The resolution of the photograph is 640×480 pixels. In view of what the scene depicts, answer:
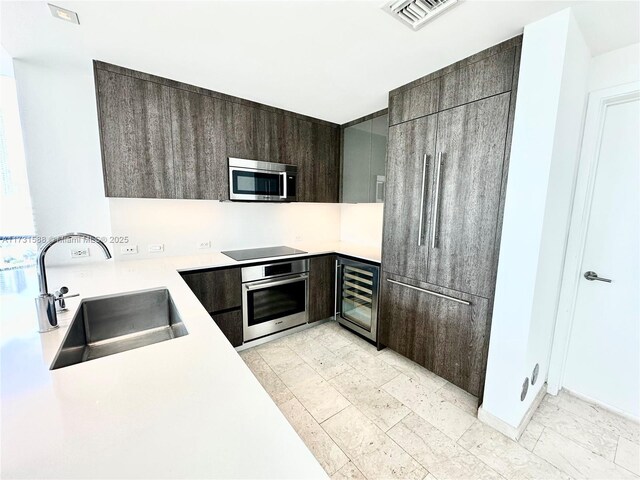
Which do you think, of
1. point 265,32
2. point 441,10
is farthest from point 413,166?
point 265,32

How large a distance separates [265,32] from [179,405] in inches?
73.1

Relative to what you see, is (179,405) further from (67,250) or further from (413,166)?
(67,250)

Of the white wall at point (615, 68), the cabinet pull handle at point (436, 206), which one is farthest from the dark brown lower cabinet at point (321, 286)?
the white wall at point (615, 68)

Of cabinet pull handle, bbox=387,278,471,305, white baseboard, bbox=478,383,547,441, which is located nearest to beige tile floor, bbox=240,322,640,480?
white baseboard, bbox=478,383,547,441

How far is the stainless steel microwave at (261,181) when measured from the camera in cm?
253

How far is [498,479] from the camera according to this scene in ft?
4.62

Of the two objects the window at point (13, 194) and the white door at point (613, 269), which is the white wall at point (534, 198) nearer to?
the white door at point (613, 269)

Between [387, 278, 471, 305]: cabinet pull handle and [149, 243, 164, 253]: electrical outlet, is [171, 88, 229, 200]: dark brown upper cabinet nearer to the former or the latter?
[149, 243, 164, 253]: electrical outlet

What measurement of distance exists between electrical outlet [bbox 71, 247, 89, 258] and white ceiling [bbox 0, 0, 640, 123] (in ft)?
4.60

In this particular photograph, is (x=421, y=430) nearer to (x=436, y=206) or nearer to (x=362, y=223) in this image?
(x=436, y=206)

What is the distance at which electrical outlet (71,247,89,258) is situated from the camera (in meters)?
2.19

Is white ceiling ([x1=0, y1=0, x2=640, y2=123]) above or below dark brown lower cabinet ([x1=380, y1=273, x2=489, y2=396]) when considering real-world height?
above

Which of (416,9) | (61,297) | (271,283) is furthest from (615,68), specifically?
(61,297)

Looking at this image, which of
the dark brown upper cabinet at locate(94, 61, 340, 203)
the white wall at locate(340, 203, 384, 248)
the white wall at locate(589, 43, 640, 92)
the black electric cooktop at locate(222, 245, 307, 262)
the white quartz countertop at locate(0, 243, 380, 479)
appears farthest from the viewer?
the white wall at locate(340, 203, 384, 248)
